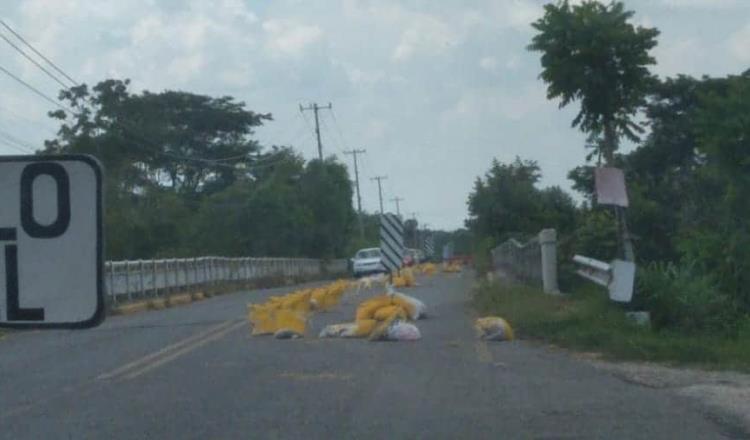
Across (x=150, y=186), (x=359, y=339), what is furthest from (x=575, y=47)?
(x=150, y=186)

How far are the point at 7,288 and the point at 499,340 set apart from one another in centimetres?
1694

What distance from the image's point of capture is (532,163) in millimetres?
62594

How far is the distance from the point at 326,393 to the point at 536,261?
18.3m

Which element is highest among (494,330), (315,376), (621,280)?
(621,280)

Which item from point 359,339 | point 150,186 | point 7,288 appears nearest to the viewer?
point 7,288

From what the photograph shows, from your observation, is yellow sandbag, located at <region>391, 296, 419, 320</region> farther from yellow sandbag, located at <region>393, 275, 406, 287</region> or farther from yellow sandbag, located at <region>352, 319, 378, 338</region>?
yellow sandbag, located at <region>393, 275, 406, 287</region>

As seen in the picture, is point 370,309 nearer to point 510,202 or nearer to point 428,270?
point 510,202

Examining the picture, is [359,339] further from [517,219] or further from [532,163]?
[532,163]

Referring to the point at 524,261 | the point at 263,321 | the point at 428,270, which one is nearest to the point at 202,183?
the point at 428,270

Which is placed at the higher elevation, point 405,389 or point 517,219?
point 517,219

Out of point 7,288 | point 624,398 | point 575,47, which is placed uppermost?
point 575,47

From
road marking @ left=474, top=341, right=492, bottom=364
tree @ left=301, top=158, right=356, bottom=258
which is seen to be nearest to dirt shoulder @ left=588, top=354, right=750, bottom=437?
road marking @ left=474, top=341, right=492, bottom=364

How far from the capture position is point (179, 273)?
149 ft

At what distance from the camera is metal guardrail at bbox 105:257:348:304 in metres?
37.8
